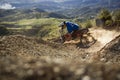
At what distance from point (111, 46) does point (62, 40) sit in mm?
11943

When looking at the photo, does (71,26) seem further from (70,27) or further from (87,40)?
(87,40)

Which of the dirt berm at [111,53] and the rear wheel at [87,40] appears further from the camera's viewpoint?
the rear wheel at [87,40]

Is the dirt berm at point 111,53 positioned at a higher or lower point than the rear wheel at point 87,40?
higher

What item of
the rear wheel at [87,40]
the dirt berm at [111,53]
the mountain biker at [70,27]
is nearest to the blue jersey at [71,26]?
the mountain biker at [70,27]

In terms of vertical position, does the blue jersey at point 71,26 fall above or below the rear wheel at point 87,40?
→ above

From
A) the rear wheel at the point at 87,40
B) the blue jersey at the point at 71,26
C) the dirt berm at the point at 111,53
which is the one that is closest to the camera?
the dirt berm at the point at 111,53

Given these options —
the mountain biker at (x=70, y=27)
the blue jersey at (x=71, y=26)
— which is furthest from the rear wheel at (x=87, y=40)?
the blue jersey at (x=71, y=26)

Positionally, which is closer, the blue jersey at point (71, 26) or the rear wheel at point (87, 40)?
the rear wheel at point (87, 40)

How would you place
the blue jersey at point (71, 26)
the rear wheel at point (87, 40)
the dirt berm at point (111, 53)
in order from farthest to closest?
the blue jersey at point (71, 26), the rear wheel at point (87, 40), the dirt berm at point (111, 53)

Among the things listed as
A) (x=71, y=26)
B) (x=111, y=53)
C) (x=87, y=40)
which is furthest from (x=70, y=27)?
(x=111, y=53)

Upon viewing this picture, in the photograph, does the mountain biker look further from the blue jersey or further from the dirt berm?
the dirt berm

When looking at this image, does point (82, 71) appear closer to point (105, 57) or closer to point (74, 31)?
point (105, 57)

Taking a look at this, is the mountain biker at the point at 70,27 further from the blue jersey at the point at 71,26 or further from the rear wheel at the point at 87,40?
the rear wheel at the point at 87,40

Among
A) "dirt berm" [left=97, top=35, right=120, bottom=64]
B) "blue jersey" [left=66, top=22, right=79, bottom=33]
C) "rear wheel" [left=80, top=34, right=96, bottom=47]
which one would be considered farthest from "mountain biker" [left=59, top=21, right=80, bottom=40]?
"dirt berm" [left=97, top=35, right=120, bottom=64]
